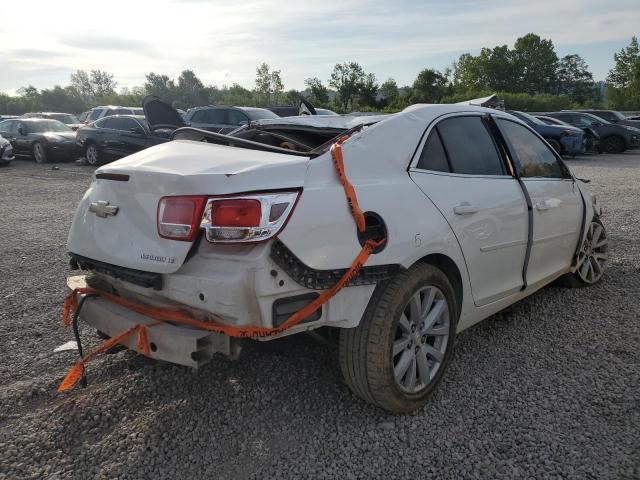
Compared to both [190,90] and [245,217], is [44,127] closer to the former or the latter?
[245,217]

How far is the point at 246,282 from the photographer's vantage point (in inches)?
89.4

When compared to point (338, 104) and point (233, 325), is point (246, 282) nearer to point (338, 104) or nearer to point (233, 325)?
point (233, 325)

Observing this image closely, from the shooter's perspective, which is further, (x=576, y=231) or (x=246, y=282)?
(x=576, y=231)

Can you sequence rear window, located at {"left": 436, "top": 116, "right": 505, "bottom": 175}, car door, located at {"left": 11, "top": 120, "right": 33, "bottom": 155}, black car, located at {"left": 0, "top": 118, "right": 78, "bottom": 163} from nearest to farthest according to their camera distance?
rear window, located at {"left": 436, "top": 116, "right": 505, "bottom": 175}
black car, located at {"left": 0, "top": 118, "right": 78, "bottom": 163}
car door, located at {"left": 11, "top": 120, "right": 33, "bottom": 155}

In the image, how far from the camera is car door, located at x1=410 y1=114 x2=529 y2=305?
3.04 meters

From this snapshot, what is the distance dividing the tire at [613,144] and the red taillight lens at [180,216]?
71.9ft

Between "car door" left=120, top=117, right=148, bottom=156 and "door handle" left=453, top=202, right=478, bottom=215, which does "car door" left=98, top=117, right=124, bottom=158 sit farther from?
"door handle" left=453, top=202, right=478, bottom=215

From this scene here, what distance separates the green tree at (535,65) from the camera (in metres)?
79.2

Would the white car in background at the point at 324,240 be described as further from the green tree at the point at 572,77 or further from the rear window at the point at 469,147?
the green tree at the point at 572,77

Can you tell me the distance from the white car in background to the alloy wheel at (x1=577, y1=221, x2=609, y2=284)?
4.91 ft

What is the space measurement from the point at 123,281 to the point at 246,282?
0.77m

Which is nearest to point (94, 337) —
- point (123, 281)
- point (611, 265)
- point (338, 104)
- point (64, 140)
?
point (123, 281)

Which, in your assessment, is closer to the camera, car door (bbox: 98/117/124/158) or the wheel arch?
the wheel arch

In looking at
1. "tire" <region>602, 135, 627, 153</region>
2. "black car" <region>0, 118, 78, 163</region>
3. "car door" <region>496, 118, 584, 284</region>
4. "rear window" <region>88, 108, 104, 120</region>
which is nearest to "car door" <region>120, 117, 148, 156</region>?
"black car" <region>0, 118, 78, 163</region>
